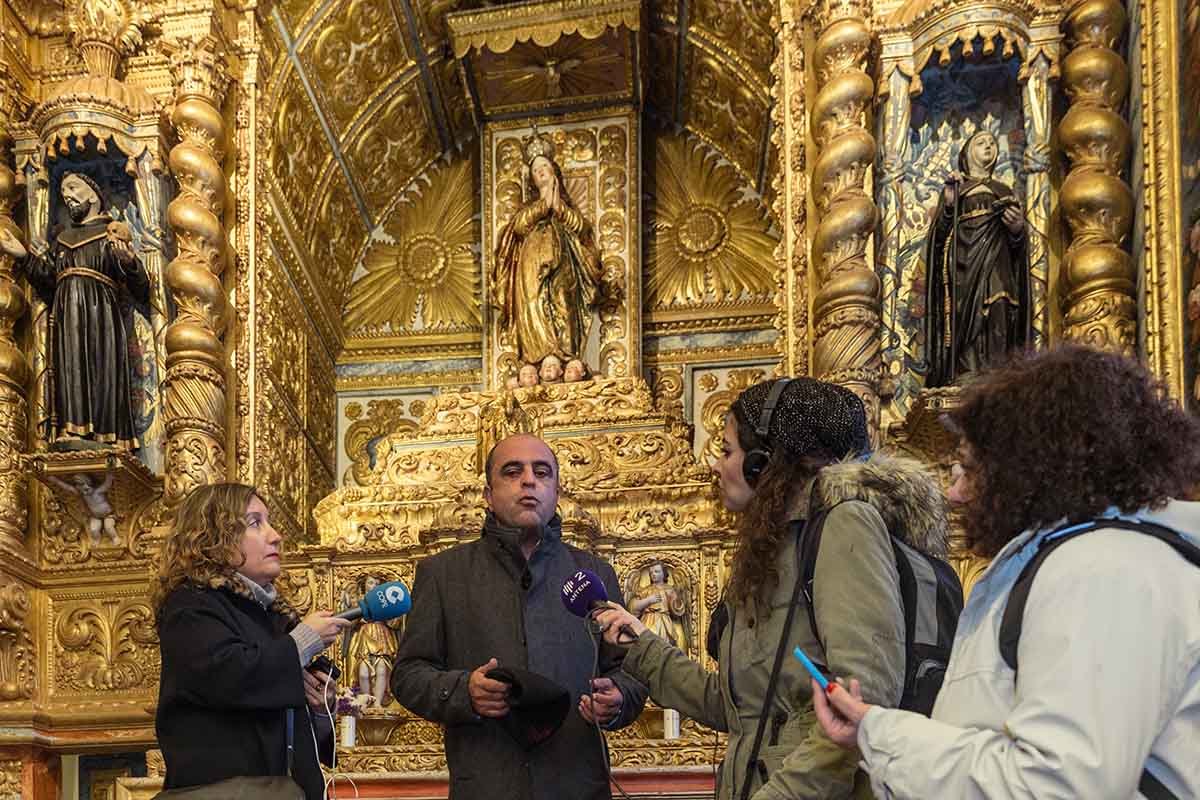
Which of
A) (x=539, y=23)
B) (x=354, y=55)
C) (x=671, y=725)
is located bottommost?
(x=671, y=725)

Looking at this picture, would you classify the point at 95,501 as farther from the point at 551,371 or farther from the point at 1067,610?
the point at 1067,610

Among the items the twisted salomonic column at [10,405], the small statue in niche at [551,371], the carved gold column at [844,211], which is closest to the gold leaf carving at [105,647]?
the twisted salomonic column at [10,405]

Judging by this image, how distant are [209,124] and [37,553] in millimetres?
2475

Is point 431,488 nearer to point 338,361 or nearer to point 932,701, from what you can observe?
point 338,361

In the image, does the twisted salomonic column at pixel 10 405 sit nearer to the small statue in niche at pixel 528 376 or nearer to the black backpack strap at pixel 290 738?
the small statue in niche at pixel 528 376

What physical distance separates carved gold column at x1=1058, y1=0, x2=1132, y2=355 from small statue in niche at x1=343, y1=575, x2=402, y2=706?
11.9ft

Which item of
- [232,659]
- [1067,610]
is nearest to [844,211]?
[232,659]

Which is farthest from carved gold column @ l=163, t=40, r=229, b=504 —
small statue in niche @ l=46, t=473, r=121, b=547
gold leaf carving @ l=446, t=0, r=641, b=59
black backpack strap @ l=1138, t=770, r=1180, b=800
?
black backpack strap @ l=1138, t=770, r=1180, b=800

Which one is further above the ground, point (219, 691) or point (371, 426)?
point (371, 426)

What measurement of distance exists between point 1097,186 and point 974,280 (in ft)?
2.26

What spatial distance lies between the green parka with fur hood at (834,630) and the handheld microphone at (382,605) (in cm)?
92

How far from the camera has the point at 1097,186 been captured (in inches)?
237

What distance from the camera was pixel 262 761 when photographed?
123 inches

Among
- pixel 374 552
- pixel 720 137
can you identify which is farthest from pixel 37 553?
pixel 720 137
